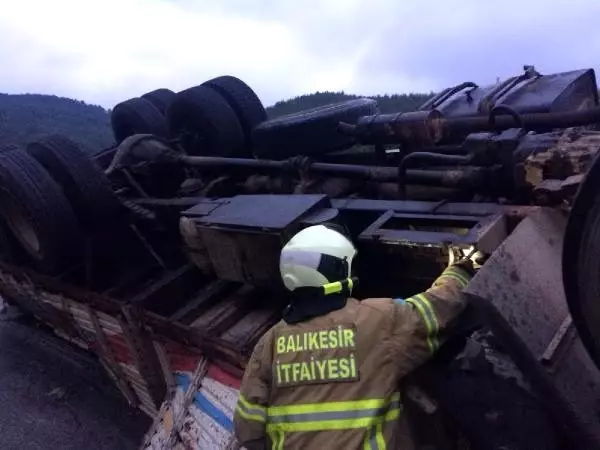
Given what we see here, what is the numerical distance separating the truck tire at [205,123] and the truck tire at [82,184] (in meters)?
0.76

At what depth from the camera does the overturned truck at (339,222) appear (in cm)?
201

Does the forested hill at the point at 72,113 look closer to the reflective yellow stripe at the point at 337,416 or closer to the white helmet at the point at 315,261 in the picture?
the white helmet at the point at 315,261

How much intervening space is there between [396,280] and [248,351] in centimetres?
69

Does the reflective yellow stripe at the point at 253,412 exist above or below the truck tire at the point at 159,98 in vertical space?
below

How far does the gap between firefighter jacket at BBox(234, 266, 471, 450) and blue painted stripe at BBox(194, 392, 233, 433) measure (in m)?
0.99

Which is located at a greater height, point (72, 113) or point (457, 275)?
point (457, 275)

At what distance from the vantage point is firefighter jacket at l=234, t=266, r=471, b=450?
73.4 inches

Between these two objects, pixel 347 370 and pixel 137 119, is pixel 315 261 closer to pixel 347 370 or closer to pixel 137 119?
pixel 347 370

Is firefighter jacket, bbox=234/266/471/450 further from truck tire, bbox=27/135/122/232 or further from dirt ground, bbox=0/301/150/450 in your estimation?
truck tire, bbox=27/135/122/232

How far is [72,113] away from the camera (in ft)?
40.0

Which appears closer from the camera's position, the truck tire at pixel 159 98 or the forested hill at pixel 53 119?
the truck tire at pixel 159 98

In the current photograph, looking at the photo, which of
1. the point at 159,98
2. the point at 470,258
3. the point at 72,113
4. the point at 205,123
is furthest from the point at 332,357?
the point at 72,113

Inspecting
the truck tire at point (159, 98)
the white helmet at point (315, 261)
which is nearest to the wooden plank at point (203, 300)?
the white helmet at point (315, 261)

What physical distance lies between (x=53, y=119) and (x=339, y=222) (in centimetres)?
953
